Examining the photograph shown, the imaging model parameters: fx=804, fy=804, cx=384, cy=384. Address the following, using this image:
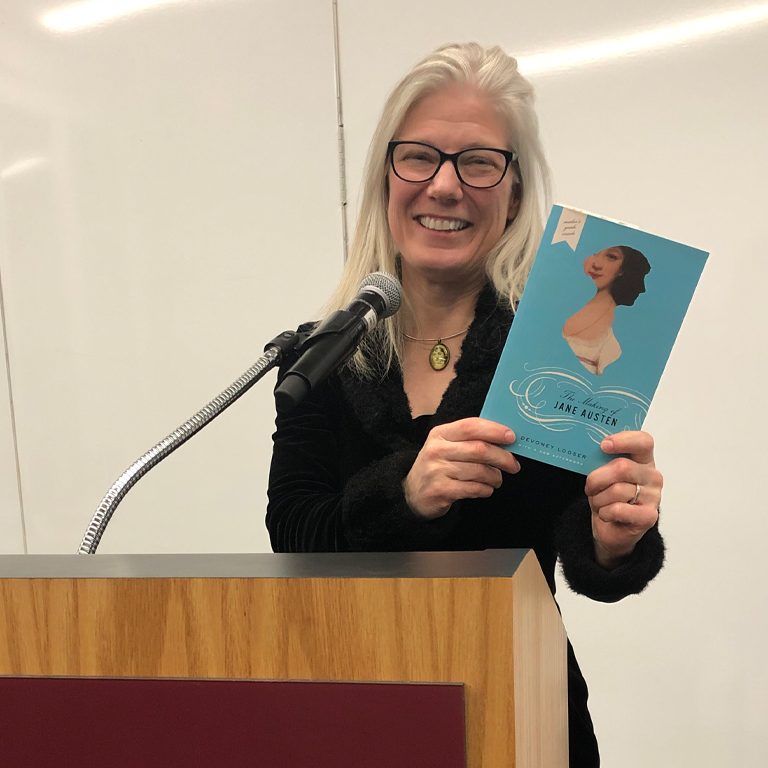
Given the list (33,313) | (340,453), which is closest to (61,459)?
(33,313)

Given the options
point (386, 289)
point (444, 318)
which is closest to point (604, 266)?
point (386, 289)

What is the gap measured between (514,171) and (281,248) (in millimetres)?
1122

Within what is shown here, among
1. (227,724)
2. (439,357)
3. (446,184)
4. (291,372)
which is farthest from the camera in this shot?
(439,357)

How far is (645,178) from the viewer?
1810 mm

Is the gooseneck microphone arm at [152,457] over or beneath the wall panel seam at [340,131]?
beneath

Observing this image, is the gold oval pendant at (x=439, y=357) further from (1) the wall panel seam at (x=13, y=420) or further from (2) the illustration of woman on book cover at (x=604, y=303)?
(1) the wall panel seam at (x=13, y=420)

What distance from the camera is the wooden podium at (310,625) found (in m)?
0.42

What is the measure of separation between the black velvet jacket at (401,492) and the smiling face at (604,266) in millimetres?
261

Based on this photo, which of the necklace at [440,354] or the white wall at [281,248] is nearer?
the necklace at [440,354]

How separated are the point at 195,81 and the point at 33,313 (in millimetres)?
783

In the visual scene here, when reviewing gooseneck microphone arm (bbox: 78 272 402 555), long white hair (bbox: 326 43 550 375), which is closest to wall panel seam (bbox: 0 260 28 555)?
long white hair (bbox: 326 43 550 375)

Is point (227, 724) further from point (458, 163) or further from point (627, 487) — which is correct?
point (458, 163)

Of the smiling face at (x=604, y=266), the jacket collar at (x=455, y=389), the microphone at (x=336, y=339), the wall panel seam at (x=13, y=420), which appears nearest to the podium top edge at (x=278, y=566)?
the microphone at (x=336, y=339)

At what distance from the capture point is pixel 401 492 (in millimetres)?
750
